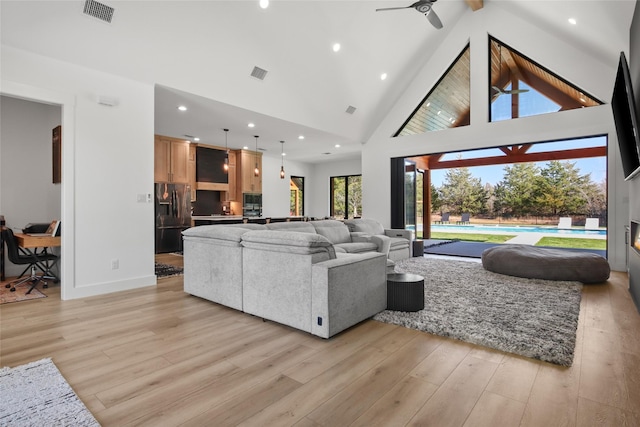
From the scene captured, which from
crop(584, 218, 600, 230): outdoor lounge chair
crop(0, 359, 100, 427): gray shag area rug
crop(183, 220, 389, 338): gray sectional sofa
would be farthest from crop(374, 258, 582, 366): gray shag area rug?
crop(584, 218, 600, 230): outdoor lounge chair

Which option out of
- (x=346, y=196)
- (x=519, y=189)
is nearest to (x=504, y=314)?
(x=346, y=196)

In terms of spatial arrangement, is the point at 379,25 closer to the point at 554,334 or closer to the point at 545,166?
the point at 554,334

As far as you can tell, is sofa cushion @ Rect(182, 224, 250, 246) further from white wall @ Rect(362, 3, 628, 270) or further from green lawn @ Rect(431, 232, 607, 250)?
green lawn @ Rect(431, 232, 607, 250)

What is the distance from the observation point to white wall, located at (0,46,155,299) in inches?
149

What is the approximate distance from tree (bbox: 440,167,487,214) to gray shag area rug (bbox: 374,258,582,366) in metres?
8.85

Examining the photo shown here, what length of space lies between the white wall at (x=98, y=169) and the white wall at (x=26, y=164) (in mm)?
1819

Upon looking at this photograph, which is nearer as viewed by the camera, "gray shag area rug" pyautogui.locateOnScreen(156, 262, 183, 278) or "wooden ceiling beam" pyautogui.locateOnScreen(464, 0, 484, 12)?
"gray shag area rug" pyautogui.locateOnScreen(156, 262, 183, 278)

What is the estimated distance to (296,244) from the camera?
9.16 ft

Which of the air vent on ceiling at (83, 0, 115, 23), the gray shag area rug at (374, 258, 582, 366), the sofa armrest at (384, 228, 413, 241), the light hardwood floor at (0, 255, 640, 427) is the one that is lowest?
the light hardwood floor at (0, 255, 640, 427)

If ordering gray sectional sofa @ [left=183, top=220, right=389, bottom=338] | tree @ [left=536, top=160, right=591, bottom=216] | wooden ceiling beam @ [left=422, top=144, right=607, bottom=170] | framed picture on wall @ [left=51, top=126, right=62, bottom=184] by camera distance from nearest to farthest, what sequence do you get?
gray sectional sofa @ [left=183, top=220, right=389, bottom=338], framed picture on wall @ [left=51, top=126, right=62, bottom=184], wooden ceiling beam @ [left=422, top=144, right=607, bottom=170], tree @ [left=536, top=160, right=591, bottom=216]

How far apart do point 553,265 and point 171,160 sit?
312 inches

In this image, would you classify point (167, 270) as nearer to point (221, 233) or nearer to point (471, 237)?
point (221, 233)

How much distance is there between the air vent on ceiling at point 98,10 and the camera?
11.4 ft

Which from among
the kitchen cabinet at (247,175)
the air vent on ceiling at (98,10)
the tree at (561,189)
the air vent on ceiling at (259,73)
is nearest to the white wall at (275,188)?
the kitchen cabinet at (247,175)
